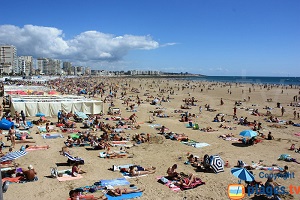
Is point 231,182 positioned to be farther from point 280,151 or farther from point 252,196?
point 280,151

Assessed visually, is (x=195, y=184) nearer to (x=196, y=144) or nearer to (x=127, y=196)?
(x=127, y=196)

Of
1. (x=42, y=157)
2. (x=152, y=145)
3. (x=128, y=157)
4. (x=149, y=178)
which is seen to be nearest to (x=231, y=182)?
(x=149, y=178)

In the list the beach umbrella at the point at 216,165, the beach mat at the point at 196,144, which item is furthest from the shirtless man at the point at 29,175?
the beach mat at the point at 196,144

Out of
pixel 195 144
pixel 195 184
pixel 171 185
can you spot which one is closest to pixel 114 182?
pixel 171 185

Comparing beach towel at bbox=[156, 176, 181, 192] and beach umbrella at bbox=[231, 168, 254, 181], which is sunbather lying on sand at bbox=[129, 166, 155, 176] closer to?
beach towel at bbox=[156, 176, 181, 192]

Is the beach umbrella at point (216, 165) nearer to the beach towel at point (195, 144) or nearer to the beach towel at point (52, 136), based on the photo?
the beach towel at point (195, 144)

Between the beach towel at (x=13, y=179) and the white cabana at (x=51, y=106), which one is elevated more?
the white cabana at (x=51, y=106)

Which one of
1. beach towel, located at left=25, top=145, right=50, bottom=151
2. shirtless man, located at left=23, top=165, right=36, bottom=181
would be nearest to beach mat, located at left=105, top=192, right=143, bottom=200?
shirtless man, located at left=23, top=165, right=36, bottom=181

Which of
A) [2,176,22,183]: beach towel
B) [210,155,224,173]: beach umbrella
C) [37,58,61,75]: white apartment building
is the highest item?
[37,58,61,75]: white apartment building

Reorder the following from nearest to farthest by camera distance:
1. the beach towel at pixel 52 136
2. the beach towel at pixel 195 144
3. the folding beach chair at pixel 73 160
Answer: the folding beach chair at pixel 73 160 → the beach towel at pixel 195 144 → the beach towel at pixel 52 136

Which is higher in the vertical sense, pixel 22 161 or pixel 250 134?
pixel 250 134

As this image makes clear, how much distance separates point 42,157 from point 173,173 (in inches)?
229

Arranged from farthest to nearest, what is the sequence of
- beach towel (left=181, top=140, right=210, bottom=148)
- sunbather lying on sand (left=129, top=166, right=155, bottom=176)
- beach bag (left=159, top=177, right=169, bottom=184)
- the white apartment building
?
the white apartment building
beach towel (left=181, top=140, right=210, bottom=148)
sunbather lying on sand (left=129, top=166, right=155, bottom=176)
beach bag (left=159, top=177, right=169, bottom=184)

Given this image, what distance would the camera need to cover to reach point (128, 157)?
453 inches
